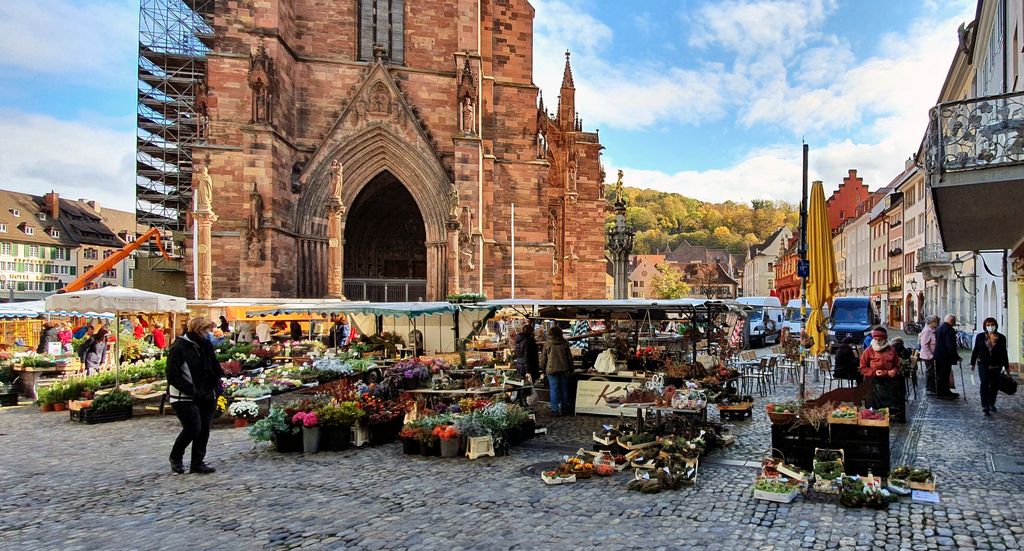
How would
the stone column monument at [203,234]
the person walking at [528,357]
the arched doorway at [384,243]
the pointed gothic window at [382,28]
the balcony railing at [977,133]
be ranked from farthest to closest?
1. the arched doorway at [384,243]
2. the pointed gothic window at [382,28]
3. the stone column monument at [203,234]
4. the person walking at [528,357]
5. the balcony railing at [977,133]

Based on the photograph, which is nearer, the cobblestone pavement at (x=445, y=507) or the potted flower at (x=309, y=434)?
the cobblestone pavement at (x=445, y=507)

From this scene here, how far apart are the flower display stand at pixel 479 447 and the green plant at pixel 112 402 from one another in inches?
283

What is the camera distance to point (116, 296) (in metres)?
12.4

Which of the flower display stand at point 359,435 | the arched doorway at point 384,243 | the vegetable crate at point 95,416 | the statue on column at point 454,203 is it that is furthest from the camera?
the arched doorway at point 384,243

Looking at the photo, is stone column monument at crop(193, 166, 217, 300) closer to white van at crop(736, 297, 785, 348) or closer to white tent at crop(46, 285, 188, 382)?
white tent at crop(46, 285, 188, 382)

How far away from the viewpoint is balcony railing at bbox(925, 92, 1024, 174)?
689cm

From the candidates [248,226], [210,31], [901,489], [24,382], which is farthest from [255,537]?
[210,31]

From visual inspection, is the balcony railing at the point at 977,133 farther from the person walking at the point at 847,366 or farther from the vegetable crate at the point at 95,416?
the vegetable crate at the point at 95,416

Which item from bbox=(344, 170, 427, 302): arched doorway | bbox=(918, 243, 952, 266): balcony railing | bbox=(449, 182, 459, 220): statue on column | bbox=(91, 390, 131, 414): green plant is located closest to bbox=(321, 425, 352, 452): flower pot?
bbox=(91, 390, 131, 414): green plant

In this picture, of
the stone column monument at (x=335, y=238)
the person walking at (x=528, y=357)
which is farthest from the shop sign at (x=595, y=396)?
the stone column monument at (x=335, y=238)

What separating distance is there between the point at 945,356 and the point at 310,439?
11.2 metres

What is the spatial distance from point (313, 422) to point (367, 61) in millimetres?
20551

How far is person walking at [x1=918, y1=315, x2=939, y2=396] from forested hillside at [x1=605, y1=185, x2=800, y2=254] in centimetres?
10990

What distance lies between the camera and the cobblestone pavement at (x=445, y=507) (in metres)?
5.21
